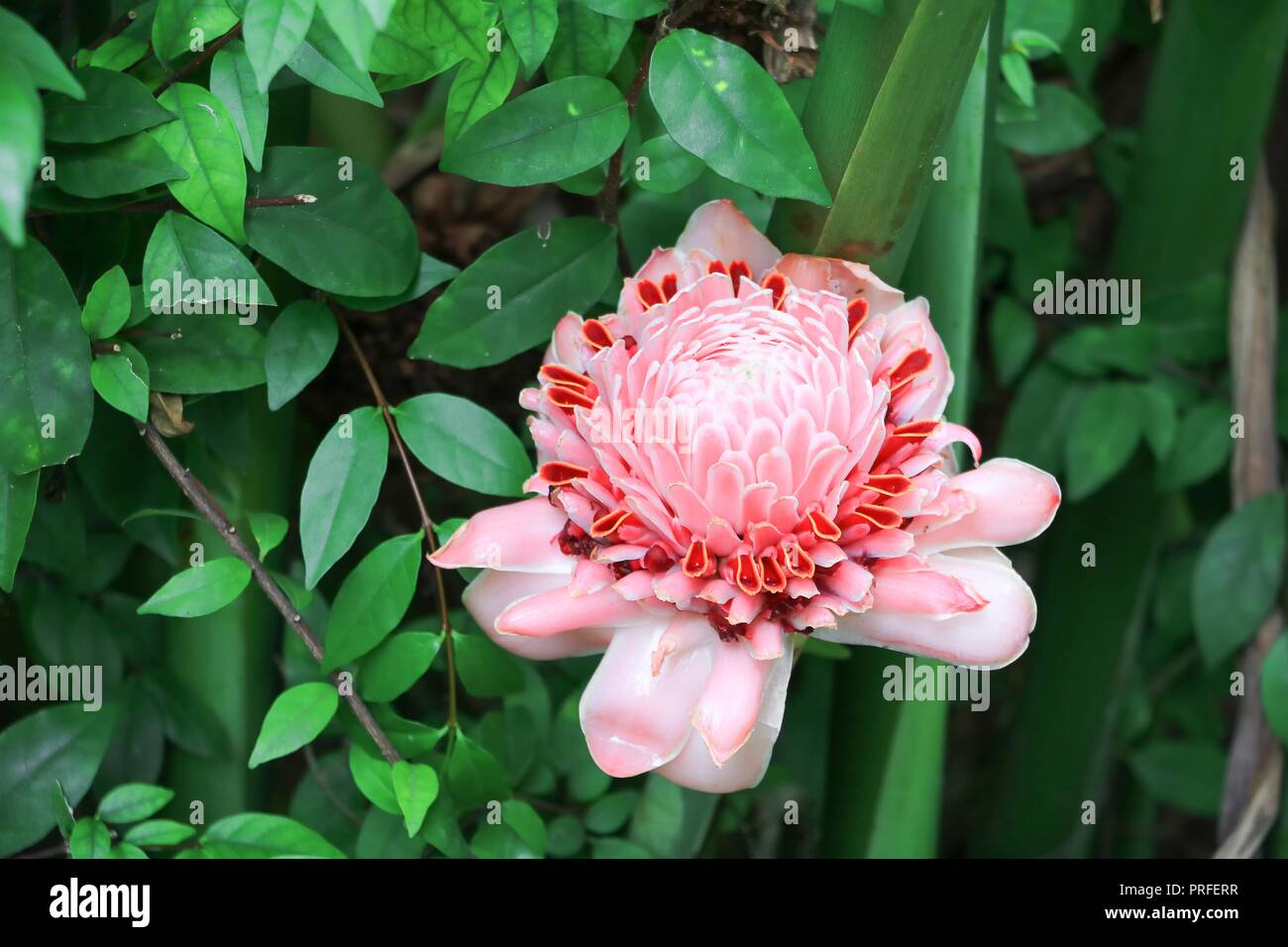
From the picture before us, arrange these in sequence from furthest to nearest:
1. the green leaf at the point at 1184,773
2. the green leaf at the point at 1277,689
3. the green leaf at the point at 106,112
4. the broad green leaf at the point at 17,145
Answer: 1. the green leaf at the point at 1184,773
2. the green leaf at the point at 1277,689
3. the green leaf at the point at 106,112
4. the broad green leaf at the point at 17,145

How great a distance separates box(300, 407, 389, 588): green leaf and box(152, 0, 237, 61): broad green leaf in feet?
0.39

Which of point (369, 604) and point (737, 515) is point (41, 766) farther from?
point (737, 515)

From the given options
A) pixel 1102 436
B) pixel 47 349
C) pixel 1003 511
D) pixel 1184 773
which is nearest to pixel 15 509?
pixel 47 349

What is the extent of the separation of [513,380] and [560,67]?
0.70ft

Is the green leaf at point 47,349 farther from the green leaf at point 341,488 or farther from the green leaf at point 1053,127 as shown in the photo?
the green leaf at point 1053,127

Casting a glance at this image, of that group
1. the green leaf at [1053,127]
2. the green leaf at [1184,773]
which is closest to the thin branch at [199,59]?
the green leaf at [1053,127]

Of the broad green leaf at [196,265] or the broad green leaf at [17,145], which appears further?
the broad green leaf at [196,265]

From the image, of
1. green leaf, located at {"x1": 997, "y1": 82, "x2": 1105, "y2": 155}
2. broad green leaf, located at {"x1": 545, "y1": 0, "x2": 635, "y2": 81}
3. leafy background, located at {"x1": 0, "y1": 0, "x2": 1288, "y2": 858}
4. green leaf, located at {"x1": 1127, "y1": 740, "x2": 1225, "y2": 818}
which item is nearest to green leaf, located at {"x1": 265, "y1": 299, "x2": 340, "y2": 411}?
leafy background, located at {"x1": 0, "y1": 0, "x2": 1288, "y2": 858}

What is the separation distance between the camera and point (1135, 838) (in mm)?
695

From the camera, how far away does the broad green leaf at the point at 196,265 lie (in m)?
0.34

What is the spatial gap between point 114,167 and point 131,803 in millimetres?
203

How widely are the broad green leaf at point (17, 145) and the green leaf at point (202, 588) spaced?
0.15 meters

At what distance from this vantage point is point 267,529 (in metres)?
0.38

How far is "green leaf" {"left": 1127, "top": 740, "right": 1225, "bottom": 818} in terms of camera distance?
0.61m
